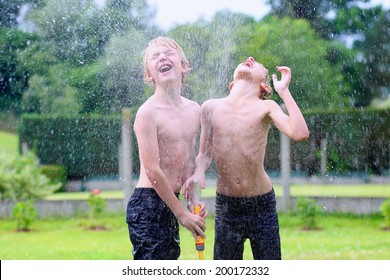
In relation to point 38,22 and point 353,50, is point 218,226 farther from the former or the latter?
point 353,50

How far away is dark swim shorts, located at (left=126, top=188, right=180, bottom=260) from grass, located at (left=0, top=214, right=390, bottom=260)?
2.16 m

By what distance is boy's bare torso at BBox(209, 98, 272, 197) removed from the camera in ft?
7.78

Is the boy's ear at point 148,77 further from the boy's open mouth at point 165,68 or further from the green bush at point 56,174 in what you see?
the green bush at point 56,174

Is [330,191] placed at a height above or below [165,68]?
below

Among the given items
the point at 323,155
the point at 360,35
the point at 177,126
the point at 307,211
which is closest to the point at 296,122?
the point at 177,126

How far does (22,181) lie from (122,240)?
→ 4.08 ft

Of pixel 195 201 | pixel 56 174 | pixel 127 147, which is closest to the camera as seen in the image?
pixel 195 201

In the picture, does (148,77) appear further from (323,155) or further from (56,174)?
(56,174)

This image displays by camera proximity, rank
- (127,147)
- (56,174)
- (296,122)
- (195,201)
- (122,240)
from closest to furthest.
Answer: (296,122)
(195,201)
(127,147)
(122,240)
(56,174)

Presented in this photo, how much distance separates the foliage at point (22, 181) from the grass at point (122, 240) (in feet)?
0.72

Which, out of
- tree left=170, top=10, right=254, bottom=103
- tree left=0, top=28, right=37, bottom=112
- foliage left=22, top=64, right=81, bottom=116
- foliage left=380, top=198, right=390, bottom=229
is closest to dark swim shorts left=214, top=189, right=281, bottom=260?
tree left=170, top=10, right=254, bottom=103

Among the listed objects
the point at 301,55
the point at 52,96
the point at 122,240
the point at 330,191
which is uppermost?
the point at 301,55

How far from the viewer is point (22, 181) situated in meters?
5.96

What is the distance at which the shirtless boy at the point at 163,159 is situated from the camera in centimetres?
226
